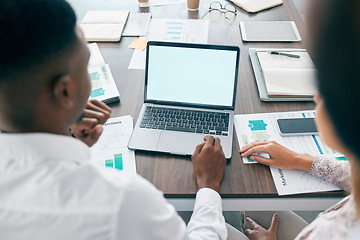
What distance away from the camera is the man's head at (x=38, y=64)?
46 centimetres

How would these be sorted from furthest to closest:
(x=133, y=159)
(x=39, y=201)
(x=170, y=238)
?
(x=133, y=159)
(x=170, y=238)
(x=39, y=201)

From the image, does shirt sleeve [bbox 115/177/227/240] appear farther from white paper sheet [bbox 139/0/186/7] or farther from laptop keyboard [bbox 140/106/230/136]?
white paper sheet [bbox 139/0/186/7]

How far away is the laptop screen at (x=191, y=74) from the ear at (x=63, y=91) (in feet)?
1.48

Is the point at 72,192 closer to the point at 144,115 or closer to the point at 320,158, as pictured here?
the point at 144,115

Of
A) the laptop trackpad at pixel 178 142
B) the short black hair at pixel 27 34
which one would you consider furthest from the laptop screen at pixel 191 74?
the short black hair at pixel 27 34

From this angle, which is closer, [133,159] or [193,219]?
[193,219]

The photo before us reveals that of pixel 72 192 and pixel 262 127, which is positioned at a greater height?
pixel 72 192

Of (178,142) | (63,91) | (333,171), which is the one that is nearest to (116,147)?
(178,142)

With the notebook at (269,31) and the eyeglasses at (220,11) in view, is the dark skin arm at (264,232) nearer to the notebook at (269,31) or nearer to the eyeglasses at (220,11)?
the notebook at (269,31)

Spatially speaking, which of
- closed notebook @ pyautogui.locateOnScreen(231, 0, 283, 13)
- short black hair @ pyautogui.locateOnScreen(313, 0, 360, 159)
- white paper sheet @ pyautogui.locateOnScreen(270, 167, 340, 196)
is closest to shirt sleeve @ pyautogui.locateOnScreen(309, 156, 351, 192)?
white paper sheet @ pyautogui.locateOnScreen(270, 167, 340, 196)

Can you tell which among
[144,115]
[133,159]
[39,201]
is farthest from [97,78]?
[39,201]

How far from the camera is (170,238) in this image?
55 centimetres

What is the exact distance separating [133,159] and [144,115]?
17 centimetres

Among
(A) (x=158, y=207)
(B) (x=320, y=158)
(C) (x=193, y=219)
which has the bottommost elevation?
(C) (x=193, y=219)
